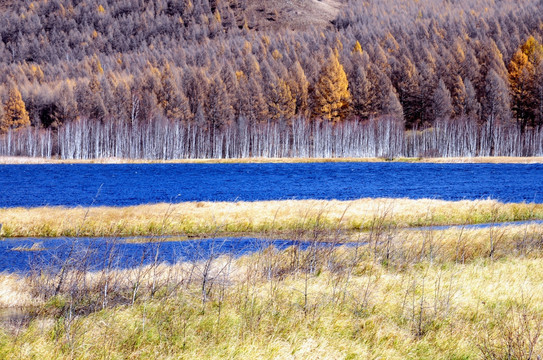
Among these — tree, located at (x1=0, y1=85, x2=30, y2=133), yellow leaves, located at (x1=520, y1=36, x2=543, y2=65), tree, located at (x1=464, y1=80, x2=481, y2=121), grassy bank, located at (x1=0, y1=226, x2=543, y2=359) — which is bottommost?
grassy bank, located at (x1=0, y1=226, x2=543, y2=359)

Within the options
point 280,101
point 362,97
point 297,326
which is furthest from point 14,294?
point 362,97

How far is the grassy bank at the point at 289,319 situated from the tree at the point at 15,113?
107 metres

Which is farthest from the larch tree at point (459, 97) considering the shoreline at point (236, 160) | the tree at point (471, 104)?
the shoreline at point (236, 160)

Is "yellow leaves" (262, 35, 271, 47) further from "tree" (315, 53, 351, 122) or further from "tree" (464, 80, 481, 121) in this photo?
"tree" (464, 80, 481, 121)

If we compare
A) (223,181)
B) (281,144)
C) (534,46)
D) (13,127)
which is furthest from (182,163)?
(534,46)

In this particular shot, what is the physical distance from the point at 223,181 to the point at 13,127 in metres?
A: 75.9

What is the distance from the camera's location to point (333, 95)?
370 ft

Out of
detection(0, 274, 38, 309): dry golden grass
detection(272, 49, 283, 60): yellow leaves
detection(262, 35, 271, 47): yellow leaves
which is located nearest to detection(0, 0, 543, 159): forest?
detection(272, 49, 283, 60): yellow leaves

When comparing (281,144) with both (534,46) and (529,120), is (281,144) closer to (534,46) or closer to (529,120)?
(529,120)

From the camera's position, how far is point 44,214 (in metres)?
25.3

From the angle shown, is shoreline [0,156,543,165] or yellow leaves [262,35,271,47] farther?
yellow leaves [262,35,271,47]

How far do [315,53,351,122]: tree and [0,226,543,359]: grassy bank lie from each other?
335 ft

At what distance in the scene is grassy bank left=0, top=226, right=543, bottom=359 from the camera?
7020 mm

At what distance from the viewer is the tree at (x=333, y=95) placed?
368ft
